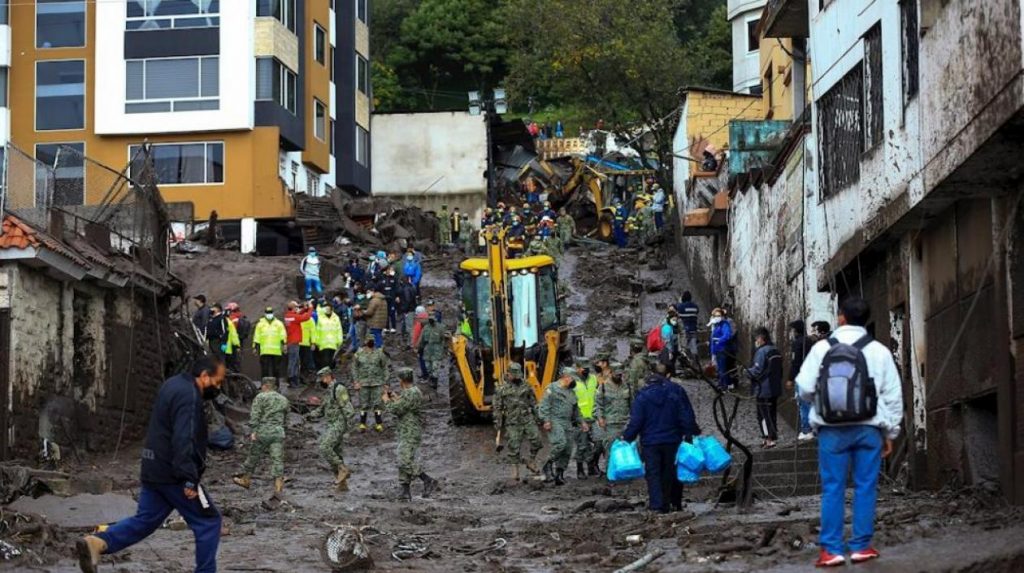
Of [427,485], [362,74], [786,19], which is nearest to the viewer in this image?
[427,485]

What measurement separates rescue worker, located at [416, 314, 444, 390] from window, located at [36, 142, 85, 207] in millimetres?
8032

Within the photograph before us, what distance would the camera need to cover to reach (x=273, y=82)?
52.2 meters

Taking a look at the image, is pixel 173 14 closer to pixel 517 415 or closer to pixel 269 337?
pixel 269 337

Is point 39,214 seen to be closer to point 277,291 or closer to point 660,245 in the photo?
point 277,291

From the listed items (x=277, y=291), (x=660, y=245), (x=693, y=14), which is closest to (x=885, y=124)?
(x=277, y=291)

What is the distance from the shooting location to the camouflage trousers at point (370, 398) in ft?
94.6

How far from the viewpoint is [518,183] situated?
210 ft

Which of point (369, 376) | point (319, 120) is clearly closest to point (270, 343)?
point (369, 376)

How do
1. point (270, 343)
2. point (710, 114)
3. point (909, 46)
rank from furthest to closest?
1. point (710, 114)
2. point (270, 343)
3. point (909, 46)

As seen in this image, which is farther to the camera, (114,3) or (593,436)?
(114,3)

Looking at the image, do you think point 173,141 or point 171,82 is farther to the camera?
point 173,141

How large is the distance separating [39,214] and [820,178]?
35.9 ft

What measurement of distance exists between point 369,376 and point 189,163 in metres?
24.5

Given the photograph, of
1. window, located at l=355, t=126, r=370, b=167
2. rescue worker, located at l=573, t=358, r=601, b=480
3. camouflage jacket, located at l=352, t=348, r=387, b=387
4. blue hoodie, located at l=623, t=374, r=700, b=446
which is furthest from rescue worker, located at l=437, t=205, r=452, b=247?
blue hoodie, located at l=623, t=374, r=700, b=446
